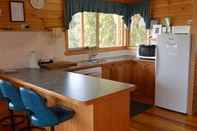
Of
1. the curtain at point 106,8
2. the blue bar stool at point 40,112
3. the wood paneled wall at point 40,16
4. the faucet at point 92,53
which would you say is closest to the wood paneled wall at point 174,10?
the curtain at point 106,8

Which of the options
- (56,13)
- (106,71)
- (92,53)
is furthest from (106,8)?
(106,71)

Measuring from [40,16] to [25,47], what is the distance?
0.59 metres

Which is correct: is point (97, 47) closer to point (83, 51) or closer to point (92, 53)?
point (92, 53)

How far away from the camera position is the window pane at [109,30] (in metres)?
5.05

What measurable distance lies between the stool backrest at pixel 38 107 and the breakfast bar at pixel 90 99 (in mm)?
165

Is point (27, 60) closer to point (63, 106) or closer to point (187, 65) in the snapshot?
point (63, 106)

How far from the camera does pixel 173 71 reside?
405 centimetres

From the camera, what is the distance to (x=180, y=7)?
178 inches

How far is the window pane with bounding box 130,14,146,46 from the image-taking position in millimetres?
5238

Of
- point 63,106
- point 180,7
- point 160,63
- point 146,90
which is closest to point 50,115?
point 63,106

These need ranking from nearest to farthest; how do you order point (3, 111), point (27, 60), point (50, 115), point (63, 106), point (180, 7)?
point (50, 115), point (63, 106), point (3, 111), point (27, 60), point (180, 7)

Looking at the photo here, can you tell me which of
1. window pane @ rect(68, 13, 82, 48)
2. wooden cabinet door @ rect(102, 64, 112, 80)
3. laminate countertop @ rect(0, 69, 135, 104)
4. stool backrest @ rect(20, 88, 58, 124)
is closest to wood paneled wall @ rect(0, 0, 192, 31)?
window pane @ rect(68, 13, 82, 48)

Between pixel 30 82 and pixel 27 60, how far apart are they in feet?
3.98

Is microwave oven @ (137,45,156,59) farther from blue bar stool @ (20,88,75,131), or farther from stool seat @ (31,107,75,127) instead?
blue bar stool @ (20,88,75,131)
